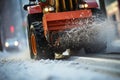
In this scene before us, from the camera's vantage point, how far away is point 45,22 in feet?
33.2

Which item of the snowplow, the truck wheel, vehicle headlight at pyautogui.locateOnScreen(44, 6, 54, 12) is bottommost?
the truck wheel

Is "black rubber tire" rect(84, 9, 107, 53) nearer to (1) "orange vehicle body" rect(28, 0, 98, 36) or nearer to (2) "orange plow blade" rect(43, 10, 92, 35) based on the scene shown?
(1) "orange vehicle body" rect(28, 0, 98, 36)

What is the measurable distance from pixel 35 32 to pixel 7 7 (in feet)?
118

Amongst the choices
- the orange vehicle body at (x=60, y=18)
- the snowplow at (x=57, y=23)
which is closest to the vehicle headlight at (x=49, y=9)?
the snowplow at (x=57, y=23)

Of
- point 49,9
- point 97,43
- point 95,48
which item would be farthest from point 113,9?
point 49,9

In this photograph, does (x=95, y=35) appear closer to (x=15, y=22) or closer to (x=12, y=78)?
(x=12, y=78)

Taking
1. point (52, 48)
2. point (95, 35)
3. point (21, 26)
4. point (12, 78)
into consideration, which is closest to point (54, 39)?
point (52, 48)

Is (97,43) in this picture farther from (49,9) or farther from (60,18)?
(49,9)

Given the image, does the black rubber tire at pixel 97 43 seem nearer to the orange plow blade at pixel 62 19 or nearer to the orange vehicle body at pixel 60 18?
the orange vehicle body at pixel 60 18

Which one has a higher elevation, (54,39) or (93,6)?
(93,6)

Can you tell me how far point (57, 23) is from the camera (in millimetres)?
10227

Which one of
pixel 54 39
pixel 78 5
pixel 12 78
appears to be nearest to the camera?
pixel 12 78

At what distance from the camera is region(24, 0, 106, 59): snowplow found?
10141 mm

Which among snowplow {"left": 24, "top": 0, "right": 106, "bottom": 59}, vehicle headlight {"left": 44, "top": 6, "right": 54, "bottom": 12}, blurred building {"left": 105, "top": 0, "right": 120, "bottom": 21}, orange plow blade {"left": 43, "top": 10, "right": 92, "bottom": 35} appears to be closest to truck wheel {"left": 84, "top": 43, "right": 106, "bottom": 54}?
snowplow {"left": 24, "top": 0, "right": 106, "bottom": 59}
